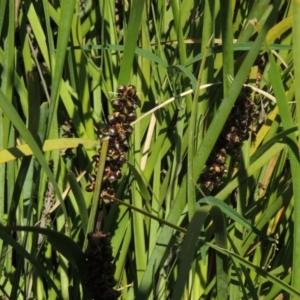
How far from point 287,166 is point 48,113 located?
50cm

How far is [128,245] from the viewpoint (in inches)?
39.5

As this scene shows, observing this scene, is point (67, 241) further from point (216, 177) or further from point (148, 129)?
point (148, 129)

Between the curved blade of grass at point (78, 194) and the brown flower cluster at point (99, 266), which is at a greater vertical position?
the curved blade of grass at point (78, 194)

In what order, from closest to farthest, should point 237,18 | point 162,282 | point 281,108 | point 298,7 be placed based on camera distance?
point 298,7 → point 281,108 → point 162,282 → point 237,18

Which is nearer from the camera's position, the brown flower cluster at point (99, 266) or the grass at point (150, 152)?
the brown flower cluster at point (99, 266)

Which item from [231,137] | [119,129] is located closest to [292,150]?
[231,137]

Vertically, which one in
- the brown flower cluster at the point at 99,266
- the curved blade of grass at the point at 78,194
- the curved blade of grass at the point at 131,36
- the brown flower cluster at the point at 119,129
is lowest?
the brown flower cluster at the point at 99,266

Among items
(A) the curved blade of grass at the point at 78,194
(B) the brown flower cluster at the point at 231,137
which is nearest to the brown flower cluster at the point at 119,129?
(A) the curved blade of grass at the point at 78,194

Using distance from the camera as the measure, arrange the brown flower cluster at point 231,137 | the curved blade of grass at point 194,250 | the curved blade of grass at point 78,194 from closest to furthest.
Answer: the curved blade of grass at point 194,250 → the curved blade of grass at point 78,194 → the brown flower cluster at point 231,137

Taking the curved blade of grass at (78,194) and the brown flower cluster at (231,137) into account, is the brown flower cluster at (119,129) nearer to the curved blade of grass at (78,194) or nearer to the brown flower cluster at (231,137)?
the curved blade of grass at (78,194)

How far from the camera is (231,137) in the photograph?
31.9 inches

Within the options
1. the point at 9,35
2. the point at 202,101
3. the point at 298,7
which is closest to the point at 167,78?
the point at 202,101

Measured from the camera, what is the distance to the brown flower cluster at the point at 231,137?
2.66ft

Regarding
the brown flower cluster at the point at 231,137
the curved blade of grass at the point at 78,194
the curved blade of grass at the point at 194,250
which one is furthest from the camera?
the brown flower cluster at the point at 231,137
